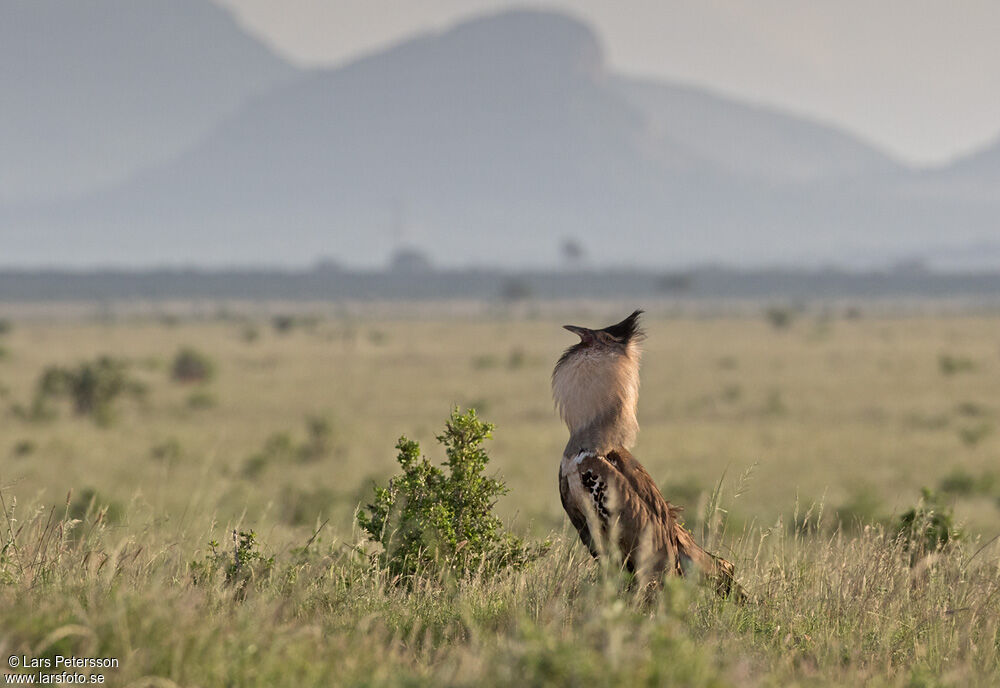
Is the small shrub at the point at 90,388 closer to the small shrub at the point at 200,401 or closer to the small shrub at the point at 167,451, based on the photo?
the small shrub at the point at 200,401

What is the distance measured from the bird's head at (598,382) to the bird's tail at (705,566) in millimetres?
603

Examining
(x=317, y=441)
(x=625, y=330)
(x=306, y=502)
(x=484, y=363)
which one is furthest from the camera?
(x=484, y=363)

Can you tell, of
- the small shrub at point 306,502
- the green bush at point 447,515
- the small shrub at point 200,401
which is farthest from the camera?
the small shrub at point 200,401

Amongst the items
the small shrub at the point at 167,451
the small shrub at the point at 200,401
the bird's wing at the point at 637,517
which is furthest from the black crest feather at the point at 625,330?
the small shrub at the point at 200,401

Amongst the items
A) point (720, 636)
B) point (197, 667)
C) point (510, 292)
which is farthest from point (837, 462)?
point (510, 292)

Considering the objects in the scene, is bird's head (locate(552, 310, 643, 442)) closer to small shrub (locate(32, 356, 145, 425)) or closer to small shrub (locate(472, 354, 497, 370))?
small shrub (locate(32, 356, 145, 425))

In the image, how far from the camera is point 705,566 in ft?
19.7

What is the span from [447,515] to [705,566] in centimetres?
141

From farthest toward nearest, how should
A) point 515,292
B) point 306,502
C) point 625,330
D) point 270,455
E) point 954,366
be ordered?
point 515,292, point 954,366, point 270,455, point 306,502, point 625,330

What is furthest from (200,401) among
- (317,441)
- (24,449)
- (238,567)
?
(238,567)

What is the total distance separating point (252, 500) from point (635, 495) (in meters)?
13.3

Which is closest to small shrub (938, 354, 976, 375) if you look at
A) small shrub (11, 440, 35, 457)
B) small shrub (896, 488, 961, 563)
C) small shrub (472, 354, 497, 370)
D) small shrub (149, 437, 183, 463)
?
small shrub (472, 354, 497, 370)

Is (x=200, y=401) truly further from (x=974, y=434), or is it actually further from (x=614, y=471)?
(x=614, y=471)

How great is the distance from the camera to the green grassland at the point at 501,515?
173 inches
